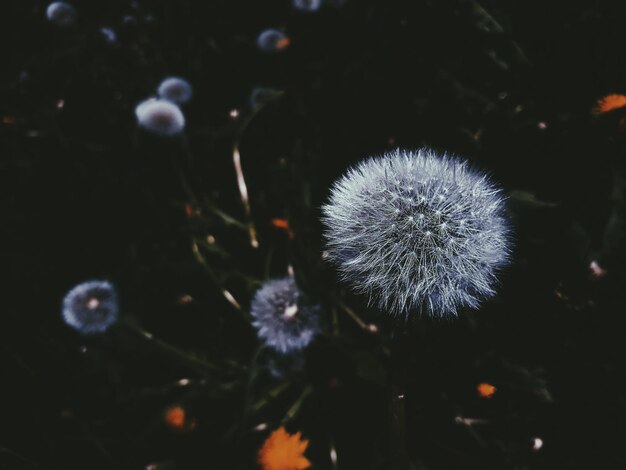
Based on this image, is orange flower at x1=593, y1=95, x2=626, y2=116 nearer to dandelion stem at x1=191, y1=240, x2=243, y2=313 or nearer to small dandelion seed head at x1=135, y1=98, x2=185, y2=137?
dandelion stem at x1=191, y1=240, x2=243, y2=313

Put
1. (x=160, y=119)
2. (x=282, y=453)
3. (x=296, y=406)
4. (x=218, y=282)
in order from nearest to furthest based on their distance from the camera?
1. (x=282, y=453)
2. (x=296, y=406)
3. (x=218, y=282)
4. (x=160, y=119)

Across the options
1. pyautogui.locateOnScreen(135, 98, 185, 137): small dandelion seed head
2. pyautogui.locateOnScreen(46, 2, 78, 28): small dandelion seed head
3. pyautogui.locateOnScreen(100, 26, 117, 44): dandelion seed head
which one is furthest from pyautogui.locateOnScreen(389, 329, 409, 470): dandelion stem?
pyautogui.locateOnScreen(46, 2, 78, 28): small dandelion seed head

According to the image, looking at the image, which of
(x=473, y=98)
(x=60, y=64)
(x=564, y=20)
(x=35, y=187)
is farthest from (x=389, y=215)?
(x=60, y=64)

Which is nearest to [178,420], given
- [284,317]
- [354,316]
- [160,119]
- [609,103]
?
[284,317]

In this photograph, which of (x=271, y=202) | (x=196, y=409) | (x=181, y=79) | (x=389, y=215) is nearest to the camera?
(x=389, y=215)

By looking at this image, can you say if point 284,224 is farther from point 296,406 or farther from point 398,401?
point 398,401

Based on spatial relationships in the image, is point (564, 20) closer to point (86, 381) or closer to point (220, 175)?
point (220, 175)
